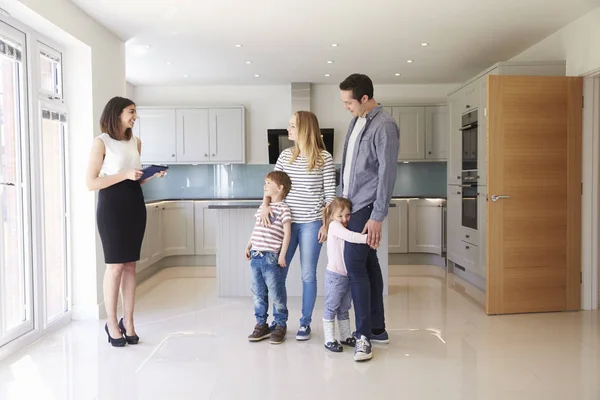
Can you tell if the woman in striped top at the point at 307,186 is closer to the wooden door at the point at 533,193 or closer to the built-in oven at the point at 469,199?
the wooden door at the point at 533,193

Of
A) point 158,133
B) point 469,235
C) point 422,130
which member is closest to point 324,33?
point 469,235

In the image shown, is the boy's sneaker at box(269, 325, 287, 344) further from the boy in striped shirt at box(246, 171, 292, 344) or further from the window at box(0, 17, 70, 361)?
the window at box(0, 17, 70, 361)

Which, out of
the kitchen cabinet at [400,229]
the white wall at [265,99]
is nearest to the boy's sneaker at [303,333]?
the kitchen cabinet at [400,229]

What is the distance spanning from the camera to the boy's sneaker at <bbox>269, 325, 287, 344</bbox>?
9.50 feet

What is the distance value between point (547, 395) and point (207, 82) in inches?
204

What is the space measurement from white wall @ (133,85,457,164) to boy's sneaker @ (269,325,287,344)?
3.80 m

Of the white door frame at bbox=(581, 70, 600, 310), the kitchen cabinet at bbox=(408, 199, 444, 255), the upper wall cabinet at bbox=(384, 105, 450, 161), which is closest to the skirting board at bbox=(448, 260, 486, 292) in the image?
the kitchen cabinet at bbox=(408, 199, 444, 255)

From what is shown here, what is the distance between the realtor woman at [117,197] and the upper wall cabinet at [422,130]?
4002 mm

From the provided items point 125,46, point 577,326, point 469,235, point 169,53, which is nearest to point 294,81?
point 169,53

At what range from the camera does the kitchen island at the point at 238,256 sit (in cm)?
413

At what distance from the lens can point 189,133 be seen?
617 centimetres

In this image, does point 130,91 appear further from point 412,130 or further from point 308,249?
point 308,249

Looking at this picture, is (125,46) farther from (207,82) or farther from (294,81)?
(294,81)

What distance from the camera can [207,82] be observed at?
20.5 feet
